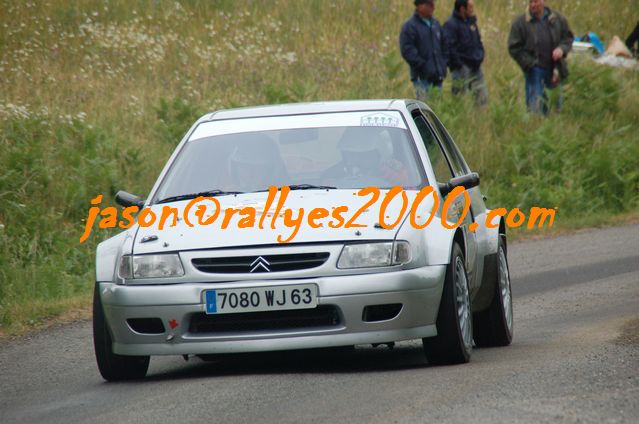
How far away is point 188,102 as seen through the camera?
21.0 metres

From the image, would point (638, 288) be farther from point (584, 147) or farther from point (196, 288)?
point (584, 147)

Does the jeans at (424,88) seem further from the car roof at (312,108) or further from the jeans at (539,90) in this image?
the car roof at (312,108)

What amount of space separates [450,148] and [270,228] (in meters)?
2.66

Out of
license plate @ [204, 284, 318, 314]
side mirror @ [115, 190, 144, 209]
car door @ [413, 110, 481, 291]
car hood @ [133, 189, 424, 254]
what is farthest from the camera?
side mirror @ [115, 190, 144, 209]

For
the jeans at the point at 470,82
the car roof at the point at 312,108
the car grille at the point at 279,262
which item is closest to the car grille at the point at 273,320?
the car grille at the point at 279,262

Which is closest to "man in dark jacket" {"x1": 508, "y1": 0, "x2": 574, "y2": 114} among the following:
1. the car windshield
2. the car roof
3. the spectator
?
the spectator

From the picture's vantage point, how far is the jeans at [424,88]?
65.7 feet

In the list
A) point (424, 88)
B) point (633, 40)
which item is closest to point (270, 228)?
point (424, 88)

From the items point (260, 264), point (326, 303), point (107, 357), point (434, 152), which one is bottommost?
point (107, 357)

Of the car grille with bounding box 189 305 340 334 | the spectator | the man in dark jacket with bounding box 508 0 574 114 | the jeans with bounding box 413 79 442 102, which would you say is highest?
the car grille with bounding box 189 305 340 334

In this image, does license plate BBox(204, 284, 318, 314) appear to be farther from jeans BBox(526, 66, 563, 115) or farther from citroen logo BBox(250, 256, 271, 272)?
jeans BBox(526, 66, 563, 115)

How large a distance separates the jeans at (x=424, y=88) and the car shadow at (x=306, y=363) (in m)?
11.0

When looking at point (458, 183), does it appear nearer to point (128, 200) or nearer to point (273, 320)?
point (273, 320)

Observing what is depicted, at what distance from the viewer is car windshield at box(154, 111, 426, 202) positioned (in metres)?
8.48
